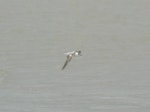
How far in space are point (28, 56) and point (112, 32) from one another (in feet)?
8.60

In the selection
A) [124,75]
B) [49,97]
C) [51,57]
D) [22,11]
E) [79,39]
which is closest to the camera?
[49,97]

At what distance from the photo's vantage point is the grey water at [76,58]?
45.6 feet

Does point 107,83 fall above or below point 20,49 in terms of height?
below

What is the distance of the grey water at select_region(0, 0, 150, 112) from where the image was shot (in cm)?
1390

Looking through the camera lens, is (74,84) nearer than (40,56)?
Yes

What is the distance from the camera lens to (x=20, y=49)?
17.1 m

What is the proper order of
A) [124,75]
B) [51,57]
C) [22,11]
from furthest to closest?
1. [22,11]
2. [51,57]
3. [124,75]

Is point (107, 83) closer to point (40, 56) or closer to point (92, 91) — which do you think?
point (92, 91)

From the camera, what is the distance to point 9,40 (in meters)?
18.1

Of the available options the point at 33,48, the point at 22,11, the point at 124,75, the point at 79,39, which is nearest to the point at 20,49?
the point at 33,48

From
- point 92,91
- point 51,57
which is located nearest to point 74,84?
point 92,91

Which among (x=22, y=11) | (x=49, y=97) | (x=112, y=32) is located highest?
(x=22, y=11)

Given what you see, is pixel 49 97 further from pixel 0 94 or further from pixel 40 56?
pixel 40 56

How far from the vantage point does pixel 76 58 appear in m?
16.8
